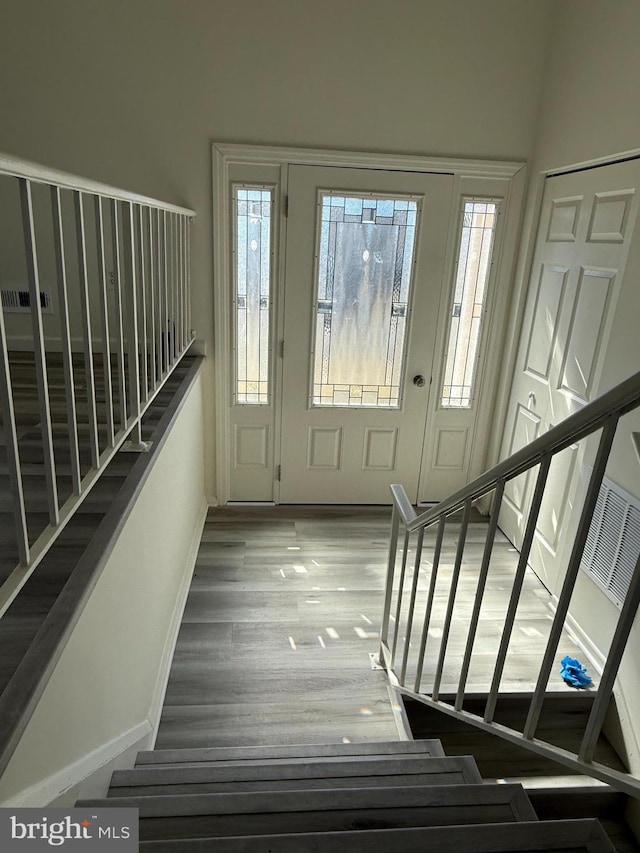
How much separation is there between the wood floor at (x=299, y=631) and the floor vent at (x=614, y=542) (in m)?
0.44

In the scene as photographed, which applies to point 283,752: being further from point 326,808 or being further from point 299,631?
point 299,631

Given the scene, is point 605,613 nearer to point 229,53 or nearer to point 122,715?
point 122,715

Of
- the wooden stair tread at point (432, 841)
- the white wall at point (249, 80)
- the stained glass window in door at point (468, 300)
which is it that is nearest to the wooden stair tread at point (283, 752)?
the wooden stair tread at point (432, 841)

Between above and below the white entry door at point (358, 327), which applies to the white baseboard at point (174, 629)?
below

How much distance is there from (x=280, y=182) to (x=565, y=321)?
5.81 ft

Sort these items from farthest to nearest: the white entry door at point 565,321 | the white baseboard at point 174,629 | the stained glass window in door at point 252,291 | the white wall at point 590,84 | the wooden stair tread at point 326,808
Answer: the stained glass window in door at point 252,291 → the white entry door at point 565,321 → the white wall at point 590,84 → the white baseboard at point 174,629 → the wooden stair tread at point 326,808

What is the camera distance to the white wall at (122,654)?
1.14m

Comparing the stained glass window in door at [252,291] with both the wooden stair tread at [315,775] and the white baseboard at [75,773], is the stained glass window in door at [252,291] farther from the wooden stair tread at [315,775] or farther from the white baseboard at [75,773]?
the wooden stair tread at [315,775]

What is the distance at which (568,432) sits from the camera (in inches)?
43.8

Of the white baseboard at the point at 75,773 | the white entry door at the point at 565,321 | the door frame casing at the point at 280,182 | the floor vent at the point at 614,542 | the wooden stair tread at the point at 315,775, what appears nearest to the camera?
the white baseboard at the point at 75,773

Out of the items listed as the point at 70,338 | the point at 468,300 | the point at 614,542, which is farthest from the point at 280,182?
the point at 614,542

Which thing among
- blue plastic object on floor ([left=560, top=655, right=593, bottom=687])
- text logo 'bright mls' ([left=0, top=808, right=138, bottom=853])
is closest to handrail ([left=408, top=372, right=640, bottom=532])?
text logo 'bright mls' ([left=0, top=808, right=138, bottom=853])

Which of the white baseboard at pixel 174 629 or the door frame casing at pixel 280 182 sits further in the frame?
the door frame casing at pixel 280 182

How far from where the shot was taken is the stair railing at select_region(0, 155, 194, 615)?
3.49ft
